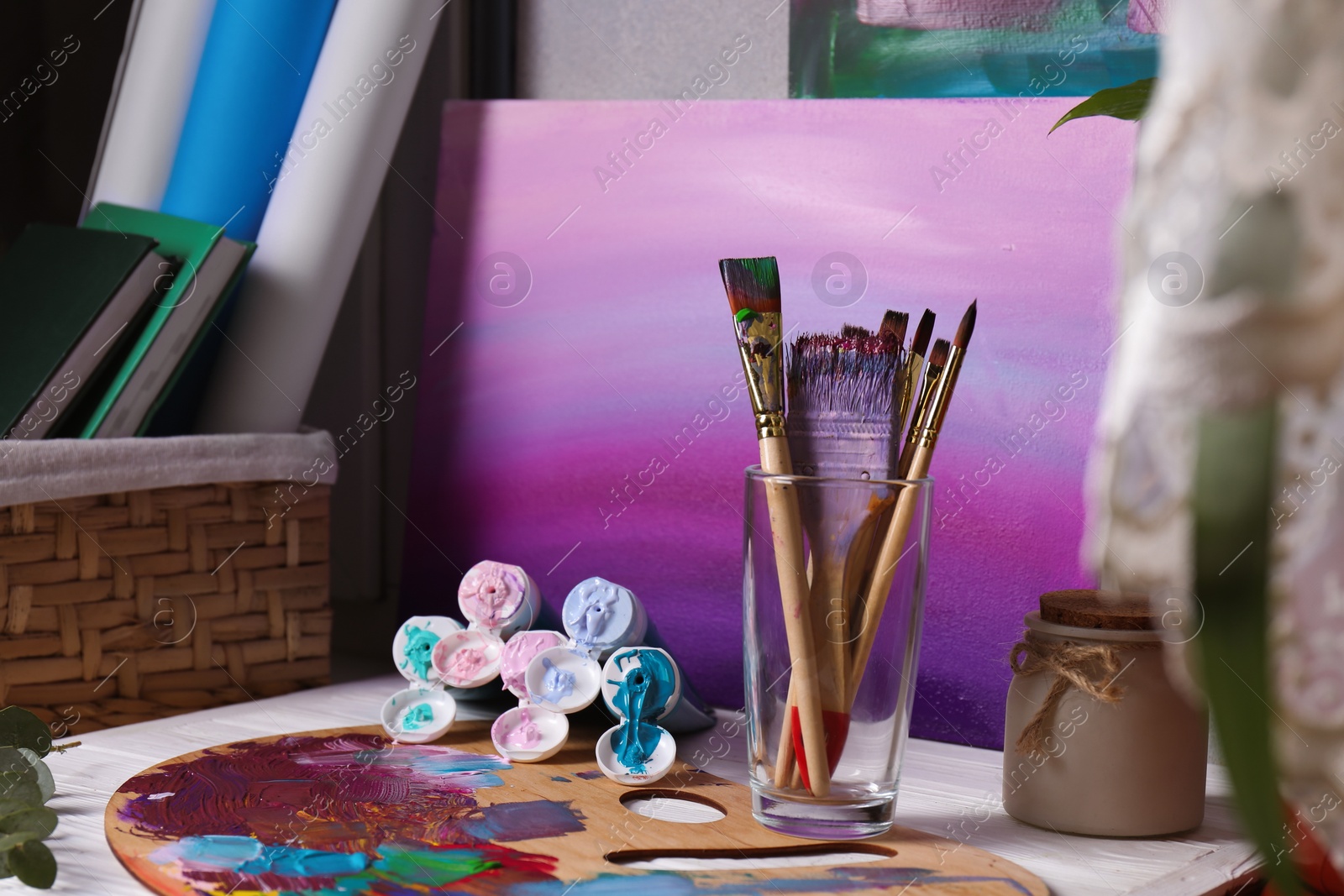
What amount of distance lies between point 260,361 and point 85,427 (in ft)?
0.39

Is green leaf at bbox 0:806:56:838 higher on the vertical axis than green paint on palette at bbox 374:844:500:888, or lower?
higher

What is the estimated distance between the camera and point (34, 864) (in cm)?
47

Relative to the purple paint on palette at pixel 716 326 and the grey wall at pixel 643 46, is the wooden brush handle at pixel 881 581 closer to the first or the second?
the purple paint on palette at pixel 716 326

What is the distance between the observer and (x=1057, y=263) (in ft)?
2.35

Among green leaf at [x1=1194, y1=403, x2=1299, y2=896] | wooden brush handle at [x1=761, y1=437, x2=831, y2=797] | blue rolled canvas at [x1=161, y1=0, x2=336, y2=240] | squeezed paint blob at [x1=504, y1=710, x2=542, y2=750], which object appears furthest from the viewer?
blue rolled canvas at [x1=161, y1=0, x2=336, y2=240]

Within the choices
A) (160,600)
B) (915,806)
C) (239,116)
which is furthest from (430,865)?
(239,116)

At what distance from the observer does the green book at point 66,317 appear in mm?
719

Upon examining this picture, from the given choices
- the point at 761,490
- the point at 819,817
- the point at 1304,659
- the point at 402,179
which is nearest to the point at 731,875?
the point at 819,817

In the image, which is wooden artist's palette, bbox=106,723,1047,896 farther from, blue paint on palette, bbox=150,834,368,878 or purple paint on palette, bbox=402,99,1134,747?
purple paint on palette, bbox=402,99,1134,747

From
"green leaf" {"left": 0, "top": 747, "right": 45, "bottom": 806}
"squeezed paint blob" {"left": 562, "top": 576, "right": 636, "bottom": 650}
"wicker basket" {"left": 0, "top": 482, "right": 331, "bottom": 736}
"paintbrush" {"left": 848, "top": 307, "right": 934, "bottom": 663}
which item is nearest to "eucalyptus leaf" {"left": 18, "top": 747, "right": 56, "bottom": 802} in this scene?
"green leaf" {"left": 0, "top": 747, "right": 45, "bottom": 806}

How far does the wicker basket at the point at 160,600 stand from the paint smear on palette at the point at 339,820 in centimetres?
12

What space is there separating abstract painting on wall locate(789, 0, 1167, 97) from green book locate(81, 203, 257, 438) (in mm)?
386

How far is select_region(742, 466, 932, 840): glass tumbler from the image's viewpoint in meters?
Answer: 0.54

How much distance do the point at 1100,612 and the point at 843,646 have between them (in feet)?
0.40
